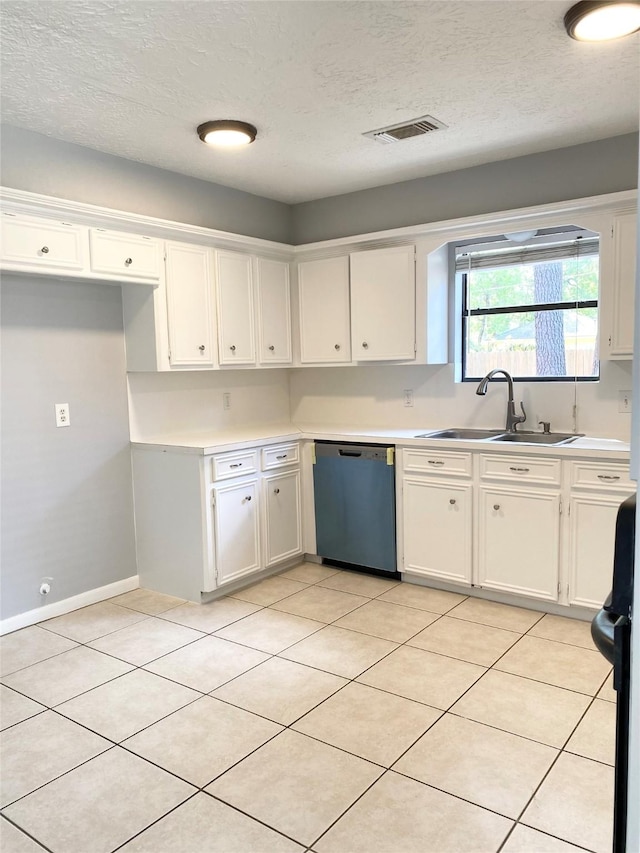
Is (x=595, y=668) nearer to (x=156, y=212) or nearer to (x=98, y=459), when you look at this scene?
(x=98, y=459)

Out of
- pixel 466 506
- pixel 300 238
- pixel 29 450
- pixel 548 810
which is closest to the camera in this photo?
pixel 548 810

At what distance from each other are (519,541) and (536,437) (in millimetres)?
683

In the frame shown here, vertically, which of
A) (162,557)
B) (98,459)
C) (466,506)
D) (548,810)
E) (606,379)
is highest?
(606,379)

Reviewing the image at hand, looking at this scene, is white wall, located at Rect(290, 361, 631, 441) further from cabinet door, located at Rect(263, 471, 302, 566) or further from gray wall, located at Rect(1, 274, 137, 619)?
gray wall, located at Rect(1, 274, 137, 619)

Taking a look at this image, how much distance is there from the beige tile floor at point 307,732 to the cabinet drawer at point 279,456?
916 mm

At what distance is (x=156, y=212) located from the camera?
3.79 m

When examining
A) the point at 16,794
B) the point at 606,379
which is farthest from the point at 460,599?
the point at 16,794

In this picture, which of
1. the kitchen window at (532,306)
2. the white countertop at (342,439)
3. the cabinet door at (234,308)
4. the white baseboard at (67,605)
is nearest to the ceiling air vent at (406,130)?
the kitchen window at (532,306)

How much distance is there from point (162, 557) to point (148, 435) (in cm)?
76

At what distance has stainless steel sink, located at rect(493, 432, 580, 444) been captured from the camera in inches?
146

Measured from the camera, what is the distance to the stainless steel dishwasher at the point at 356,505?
393 centimetres

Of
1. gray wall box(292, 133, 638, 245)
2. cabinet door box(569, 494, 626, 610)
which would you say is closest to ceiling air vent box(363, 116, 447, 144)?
gray wall box(292, 133, 638, 245)

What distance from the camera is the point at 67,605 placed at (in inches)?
140

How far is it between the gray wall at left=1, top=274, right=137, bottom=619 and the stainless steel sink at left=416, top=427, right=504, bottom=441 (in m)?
1.92
